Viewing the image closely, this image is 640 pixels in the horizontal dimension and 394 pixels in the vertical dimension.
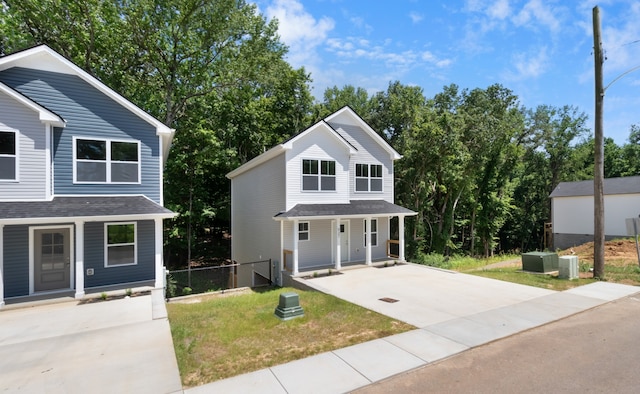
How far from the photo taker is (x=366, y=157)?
57.5ft

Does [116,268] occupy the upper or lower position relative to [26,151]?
lower

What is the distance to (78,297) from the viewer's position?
32.7 ft

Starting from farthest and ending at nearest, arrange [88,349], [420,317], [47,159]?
[47,159] → [420,317] → [88,349]

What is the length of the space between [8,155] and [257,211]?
10.1 m

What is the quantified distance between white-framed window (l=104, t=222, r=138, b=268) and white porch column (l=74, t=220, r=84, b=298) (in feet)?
3.40

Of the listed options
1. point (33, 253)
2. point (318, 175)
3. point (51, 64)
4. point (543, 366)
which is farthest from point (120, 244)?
point (543, 366)

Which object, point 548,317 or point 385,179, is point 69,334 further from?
point 385,179

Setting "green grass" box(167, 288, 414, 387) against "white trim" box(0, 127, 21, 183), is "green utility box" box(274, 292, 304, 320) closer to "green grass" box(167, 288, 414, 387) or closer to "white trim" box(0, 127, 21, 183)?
"green grass" box(167, 288, 414, 387)

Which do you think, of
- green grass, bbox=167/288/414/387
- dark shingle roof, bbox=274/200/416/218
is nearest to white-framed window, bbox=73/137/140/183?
green grass, bbox=167/288/414/387

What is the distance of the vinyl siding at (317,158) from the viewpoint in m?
14.7

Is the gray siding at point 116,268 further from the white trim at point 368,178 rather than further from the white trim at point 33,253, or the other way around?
the white trim at point 368,178

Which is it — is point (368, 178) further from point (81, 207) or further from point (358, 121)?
point (81, 207)

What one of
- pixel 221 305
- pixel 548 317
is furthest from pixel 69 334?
pixel 548 317

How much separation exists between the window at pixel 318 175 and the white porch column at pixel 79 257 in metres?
8.44
